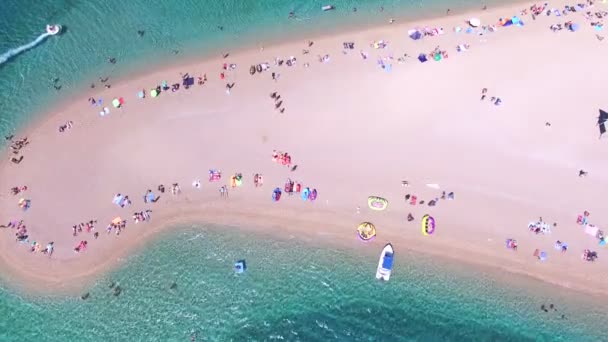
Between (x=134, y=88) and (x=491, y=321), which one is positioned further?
(x=134, y=88)

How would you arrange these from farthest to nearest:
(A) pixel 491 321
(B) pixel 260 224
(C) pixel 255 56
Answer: (C) pixel 255 56
(B) pixel 260 224
(A) pixel 491 321

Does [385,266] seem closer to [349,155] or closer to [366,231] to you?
[366,231]

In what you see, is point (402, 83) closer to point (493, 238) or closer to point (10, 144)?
point (493, 238)

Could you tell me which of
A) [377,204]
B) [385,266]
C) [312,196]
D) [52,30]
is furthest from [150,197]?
[52,30]

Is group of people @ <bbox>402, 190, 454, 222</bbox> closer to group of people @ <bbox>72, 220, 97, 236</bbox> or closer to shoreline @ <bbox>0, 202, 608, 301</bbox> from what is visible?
shoreline @ <bbox>0, 202, 608, 301</bbox>

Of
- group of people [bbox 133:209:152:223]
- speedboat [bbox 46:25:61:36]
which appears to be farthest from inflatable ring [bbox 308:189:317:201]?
speedboat [bbox 46:25:61:36]

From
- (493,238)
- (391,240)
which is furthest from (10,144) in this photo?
(493,238)
